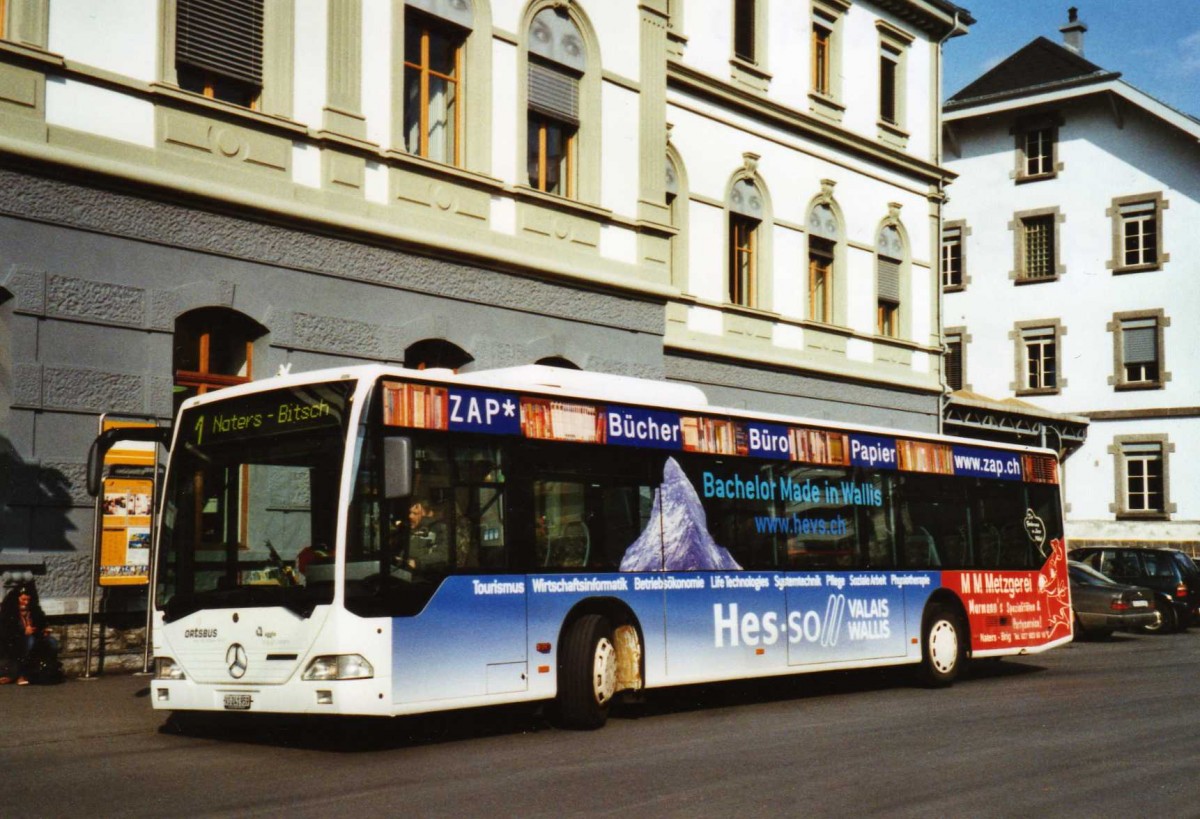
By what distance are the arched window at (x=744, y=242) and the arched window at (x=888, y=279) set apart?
409cm

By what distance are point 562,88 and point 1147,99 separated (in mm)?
28290

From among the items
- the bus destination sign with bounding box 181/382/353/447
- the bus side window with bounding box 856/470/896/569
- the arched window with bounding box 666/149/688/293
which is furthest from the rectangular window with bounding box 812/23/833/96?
the bus destination sign with bounding box 181/382/353/447

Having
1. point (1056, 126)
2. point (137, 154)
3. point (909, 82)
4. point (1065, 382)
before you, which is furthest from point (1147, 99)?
point (137, 154)

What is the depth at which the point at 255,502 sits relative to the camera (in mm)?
10953

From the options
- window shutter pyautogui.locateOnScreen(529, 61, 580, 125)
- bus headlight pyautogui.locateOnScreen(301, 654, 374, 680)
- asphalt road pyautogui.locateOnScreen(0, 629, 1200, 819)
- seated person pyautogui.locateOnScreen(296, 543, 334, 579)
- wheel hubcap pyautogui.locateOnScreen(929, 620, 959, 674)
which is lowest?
asphalt road pyautogui.locateOnScreen(0, 629, 1200, 819)

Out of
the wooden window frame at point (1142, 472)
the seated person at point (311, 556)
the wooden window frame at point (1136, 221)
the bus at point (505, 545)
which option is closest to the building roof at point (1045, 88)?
the wooden window frame at point (1136, 221)

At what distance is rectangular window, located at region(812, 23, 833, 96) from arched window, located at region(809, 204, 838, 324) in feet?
7.46

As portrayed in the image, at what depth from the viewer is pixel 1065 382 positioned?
150 ft

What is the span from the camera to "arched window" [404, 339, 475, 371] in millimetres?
19188

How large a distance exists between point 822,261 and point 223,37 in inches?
605

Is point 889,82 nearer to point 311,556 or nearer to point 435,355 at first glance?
point 435,355

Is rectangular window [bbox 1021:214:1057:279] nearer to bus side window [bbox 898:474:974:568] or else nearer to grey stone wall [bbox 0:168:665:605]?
bus side window [bbox 898:474:974:568]

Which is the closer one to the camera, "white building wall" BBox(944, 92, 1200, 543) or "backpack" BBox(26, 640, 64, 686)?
"backpack" BBox(26, 640, 64, 686)

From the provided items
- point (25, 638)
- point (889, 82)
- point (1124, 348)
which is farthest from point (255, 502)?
point (1124, 348)
